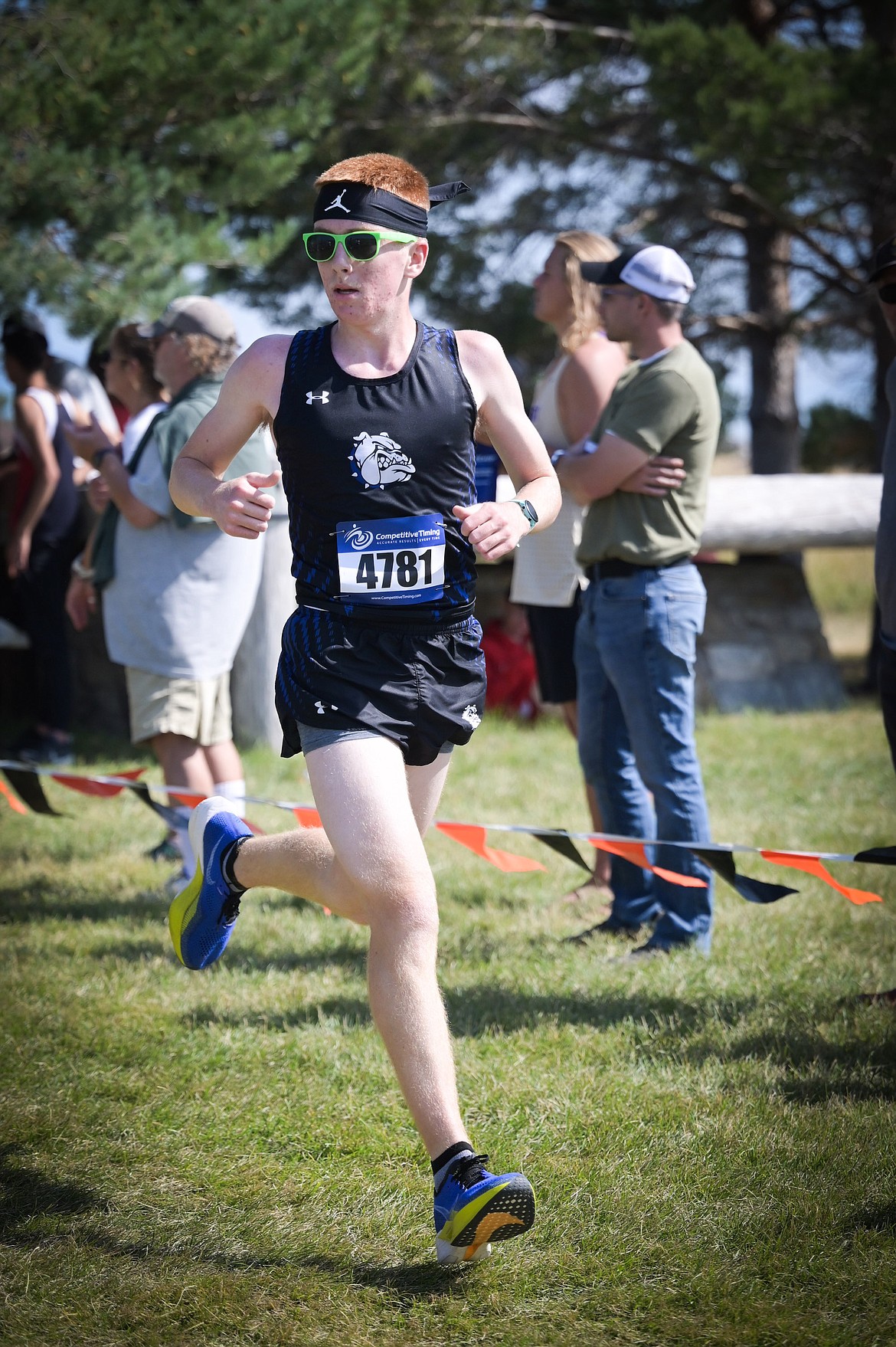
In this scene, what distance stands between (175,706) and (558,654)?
155 centimetres

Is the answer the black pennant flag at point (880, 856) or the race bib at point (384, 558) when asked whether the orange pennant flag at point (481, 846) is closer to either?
the black pennant flag at point (880, 856)

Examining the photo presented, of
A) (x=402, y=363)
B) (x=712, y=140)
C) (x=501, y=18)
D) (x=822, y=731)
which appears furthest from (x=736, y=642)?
(x=402, y=363)

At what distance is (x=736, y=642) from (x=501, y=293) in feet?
14.5

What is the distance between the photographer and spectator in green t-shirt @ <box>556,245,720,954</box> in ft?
14.5

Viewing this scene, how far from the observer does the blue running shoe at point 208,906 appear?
3.21 meters

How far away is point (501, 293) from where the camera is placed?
40.5 feet

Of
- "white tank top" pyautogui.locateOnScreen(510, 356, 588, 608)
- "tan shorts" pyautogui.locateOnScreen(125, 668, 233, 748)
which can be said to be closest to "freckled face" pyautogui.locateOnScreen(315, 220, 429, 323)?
"white tank top" pyautogui.locateOnScreen(510, 356, 588, 608)

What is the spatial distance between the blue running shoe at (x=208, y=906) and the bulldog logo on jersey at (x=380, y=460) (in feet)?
3.22

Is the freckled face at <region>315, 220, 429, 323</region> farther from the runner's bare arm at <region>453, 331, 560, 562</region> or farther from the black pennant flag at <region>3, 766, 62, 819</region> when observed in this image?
the black pennant flag at <region>3, 766, 62, 819</region>

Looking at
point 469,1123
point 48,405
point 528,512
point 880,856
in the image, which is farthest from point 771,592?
point 528,512

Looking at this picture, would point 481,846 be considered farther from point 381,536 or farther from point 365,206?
point 365,206

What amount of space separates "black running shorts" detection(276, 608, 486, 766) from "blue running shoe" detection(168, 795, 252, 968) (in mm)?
436

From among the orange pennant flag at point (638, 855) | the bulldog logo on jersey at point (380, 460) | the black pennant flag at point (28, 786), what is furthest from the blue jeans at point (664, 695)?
the black pennant flag at point (28, 786)

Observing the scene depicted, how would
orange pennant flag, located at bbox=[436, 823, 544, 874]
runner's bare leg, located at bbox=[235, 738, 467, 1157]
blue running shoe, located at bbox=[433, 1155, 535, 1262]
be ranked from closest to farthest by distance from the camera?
1. blue running shoe, located at bbox=[433, 1155, 535, 1262]
2. runner's bare leg, located at bbox=[235, 738, 467, 1157]
3. orange pennant flag, located at bbox=[436, 823, 544, 874]
